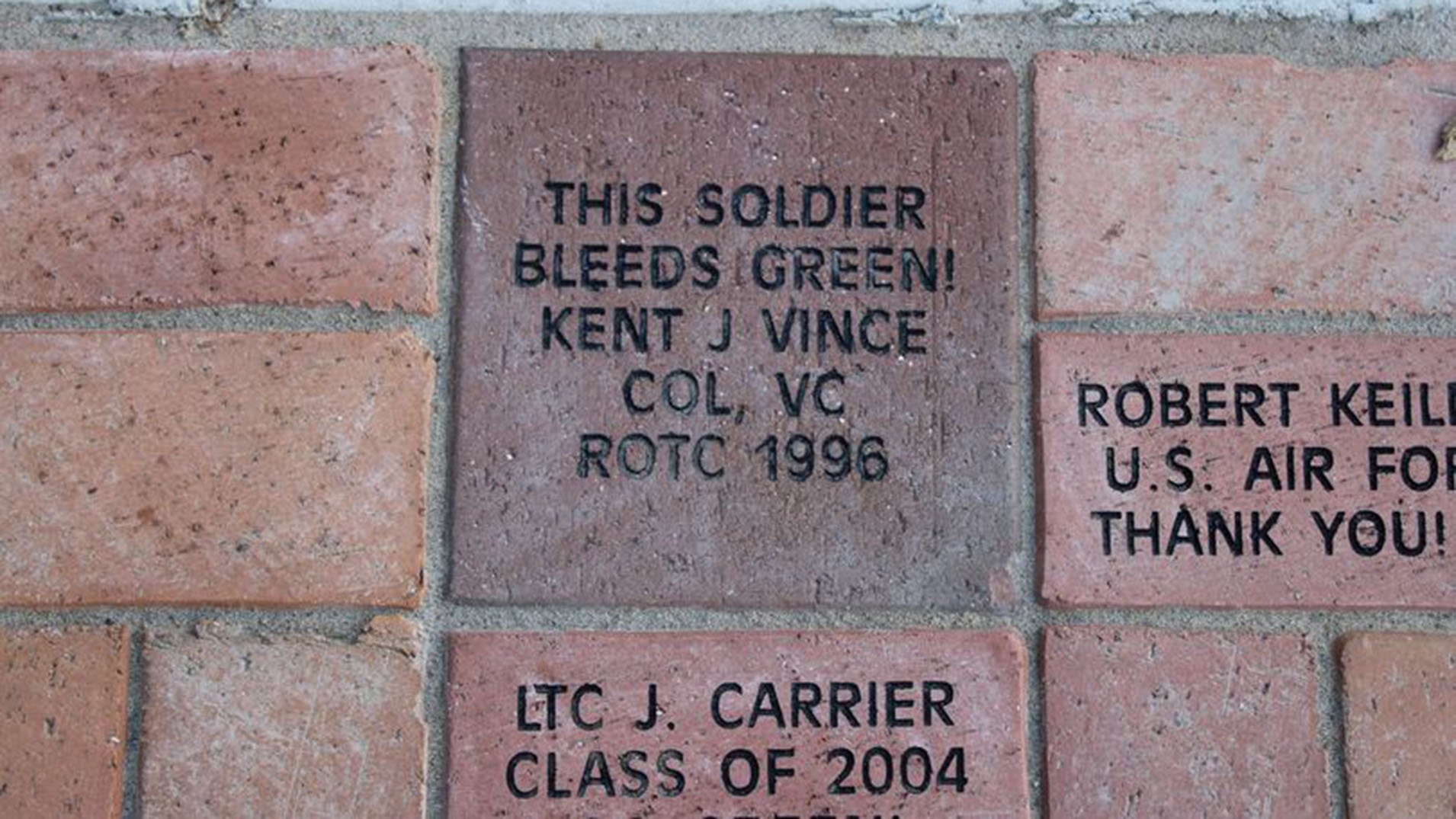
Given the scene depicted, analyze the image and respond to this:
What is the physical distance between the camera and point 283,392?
841mm

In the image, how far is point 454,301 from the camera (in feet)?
2.80

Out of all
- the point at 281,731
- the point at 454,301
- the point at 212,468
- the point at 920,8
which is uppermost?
the point at 920,8

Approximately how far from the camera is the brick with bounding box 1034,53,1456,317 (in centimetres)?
87

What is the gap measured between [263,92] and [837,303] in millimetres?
408

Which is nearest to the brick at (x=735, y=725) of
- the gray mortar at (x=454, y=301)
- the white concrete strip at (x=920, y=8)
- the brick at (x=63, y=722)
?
the gray mortar at (x=454, y=301)

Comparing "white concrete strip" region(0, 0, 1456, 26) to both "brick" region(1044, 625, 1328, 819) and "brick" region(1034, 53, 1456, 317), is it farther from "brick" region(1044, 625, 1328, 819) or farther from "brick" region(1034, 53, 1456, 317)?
"brick" region(1044, 625, 1328, 819)

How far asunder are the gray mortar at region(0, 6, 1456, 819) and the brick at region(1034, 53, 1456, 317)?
1 cm

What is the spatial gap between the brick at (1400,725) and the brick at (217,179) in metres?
0.65

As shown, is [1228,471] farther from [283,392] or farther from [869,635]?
[283,392]

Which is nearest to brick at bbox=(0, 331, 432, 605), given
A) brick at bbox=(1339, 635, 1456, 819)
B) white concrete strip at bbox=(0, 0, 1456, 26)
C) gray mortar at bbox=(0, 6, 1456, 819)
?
gray mortar at bbox=(0, 6, 1456, 819)

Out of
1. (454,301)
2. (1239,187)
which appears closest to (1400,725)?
(1239,187)

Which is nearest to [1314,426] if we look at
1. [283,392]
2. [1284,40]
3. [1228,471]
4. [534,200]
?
[1228,471]

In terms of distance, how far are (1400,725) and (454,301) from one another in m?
0.67

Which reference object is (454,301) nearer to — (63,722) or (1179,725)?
(63,722)
